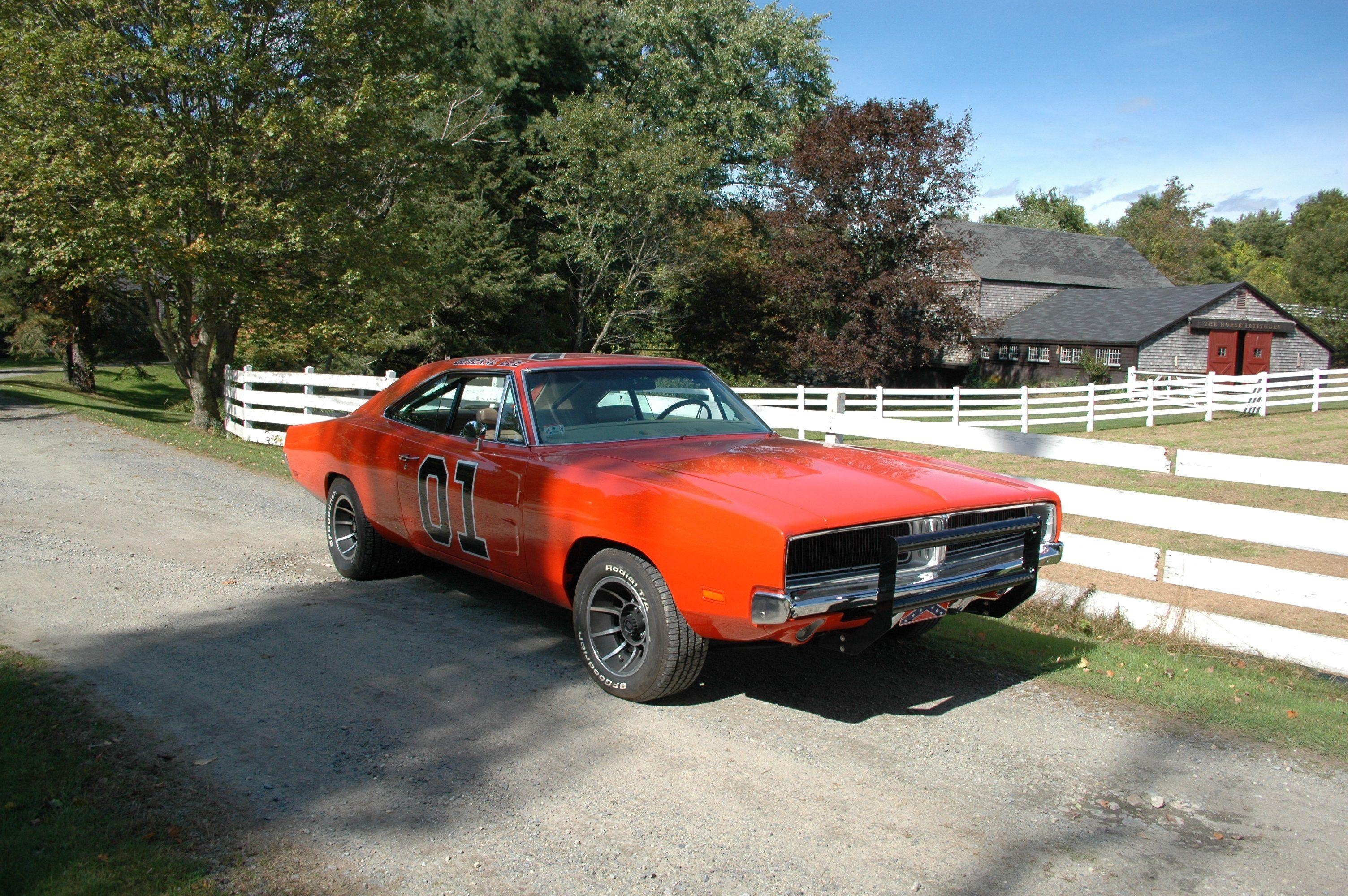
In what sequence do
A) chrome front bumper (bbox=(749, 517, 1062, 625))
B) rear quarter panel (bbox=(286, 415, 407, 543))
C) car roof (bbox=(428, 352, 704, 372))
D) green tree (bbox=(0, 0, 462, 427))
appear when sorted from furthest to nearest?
1. green tree (bbox=(0, 0, 462, 427))
2. rear quarter panel (bbox=(286, 415, 407, 543))
3. car roof (bbox=(428, 352, 704, 372))
4. chrome front bumper (bbox=(749, 517, 1062, 625))

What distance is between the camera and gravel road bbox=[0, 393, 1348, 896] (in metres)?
3.17

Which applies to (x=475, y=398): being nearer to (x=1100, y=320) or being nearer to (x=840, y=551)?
(x=840, y=551)

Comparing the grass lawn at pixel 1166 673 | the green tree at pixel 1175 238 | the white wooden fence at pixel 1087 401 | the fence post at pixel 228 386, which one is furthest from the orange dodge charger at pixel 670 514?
the green tree at pixel 1175 238

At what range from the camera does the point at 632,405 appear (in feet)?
18.6

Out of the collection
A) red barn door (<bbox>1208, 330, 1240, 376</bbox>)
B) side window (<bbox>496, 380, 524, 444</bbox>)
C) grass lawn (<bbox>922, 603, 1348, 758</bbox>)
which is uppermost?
red barn door (<bbox>1208, 330, 1240, 376</bbox>)

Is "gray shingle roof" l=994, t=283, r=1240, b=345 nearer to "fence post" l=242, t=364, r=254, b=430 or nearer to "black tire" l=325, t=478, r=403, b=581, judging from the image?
"fence post" l=242, t=364, r=254, b=430

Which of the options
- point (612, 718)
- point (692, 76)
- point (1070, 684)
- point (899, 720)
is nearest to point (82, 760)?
point (612, 718)

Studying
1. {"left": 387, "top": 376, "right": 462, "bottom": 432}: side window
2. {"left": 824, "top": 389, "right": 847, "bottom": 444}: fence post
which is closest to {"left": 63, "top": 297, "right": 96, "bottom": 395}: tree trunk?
{"left": 387, "top": 376, "right": 462, "bottom": 432}: side window

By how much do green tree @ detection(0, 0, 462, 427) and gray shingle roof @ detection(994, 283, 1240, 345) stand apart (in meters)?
30.8

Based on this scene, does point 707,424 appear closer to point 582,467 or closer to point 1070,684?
point 582,467

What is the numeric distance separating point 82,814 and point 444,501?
2653 mm

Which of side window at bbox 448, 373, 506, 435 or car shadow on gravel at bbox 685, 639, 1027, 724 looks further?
side window at bbox 448, 373, 506, 435

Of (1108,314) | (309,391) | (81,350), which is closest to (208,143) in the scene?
(309,391)

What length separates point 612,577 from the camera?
4.52 m
